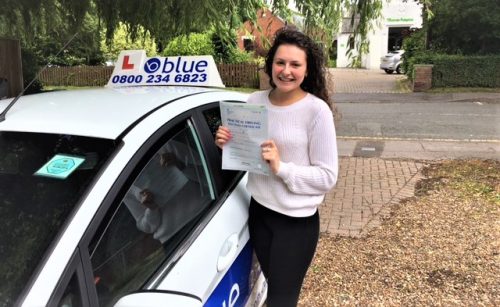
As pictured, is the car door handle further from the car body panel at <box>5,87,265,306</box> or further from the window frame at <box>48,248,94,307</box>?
the window frame at <box>48,248,94,307</box>

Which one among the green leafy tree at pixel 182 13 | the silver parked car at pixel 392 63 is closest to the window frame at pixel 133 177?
the green leafy tree at pixel 182 13

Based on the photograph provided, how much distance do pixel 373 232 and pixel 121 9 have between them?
3142 millimetres

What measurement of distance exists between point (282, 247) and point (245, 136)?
56 cm

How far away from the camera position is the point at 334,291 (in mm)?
3646

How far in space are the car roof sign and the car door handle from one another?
1045 millimetres

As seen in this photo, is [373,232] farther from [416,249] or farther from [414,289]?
[414,289]

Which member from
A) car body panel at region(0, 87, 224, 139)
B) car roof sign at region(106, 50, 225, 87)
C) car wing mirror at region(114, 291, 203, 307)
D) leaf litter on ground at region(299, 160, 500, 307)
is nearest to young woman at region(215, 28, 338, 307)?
car body panel at region(0, 87, 224, 139)

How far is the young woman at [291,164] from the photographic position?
2.16 m

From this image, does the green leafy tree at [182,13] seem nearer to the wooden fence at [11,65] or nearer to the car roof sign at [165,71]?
the wooden fence at [11,65]

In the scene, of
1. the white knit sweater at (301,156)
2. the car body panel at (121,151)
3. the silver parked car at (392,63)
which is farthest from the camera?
the silver parked car at (392,63)

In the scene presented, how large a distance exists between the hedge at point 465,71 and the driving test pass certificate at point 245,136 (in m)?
17.7

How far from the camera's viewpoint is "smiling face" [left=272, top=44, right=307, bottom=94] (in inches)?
86.4

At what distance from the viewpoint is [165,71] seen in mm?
2982

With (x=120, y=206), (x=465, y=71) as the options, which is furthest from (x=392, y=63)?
(x=120, y=206)
